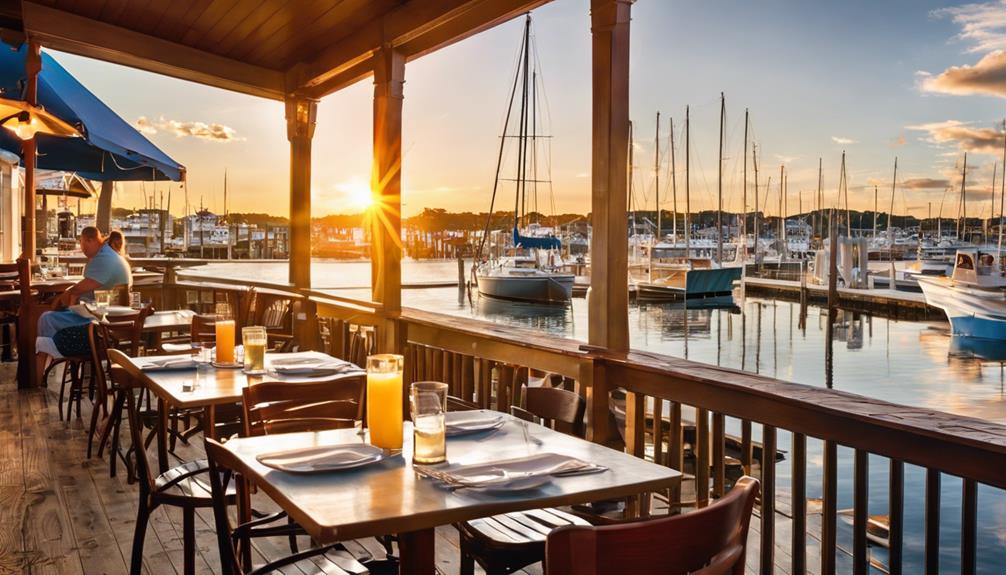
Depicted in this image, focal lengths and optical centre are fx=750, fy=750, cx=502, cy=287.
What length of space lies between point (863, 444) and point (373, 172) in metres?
4.09

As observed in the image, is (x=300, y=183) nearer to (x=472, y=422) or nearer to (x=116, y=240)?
(x=116, y=240)

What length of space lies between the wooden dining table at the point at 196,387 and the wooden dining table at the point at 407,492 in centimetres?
83

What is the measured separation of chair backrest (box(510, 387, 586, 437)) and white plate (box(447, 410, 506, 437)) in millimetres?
202

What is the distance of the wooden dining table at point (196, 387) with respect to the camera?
276 cm

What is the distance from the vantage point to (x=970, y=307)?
23.4 meters

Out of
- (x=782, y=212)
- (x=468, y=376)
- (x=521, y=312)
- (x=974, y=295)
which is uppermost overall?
(x=782, y=212)

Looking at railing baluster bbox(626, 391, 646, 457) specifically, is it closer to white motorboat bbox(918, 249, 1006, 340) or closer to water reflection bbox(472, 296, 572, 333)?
white motorboat bbox(918, 249, 1006, 340)

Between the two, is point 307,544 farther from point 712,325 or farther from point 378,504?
point 712,325

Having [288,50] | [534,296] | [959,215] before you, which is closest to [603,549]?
[288,50]

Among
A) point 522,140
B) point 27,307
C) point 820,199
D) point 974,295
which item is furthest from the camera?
point 820,199

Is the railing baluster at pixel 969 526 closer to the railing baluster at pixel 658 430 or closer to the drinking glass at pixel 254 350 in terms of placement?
the railing baluster at pixel 658 430

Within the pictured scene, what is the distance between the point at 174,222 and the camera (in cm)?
1727

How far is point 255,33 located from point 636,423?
441 cm

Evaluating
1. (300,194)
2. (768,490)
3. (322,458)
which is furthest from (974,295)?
(322,458)
